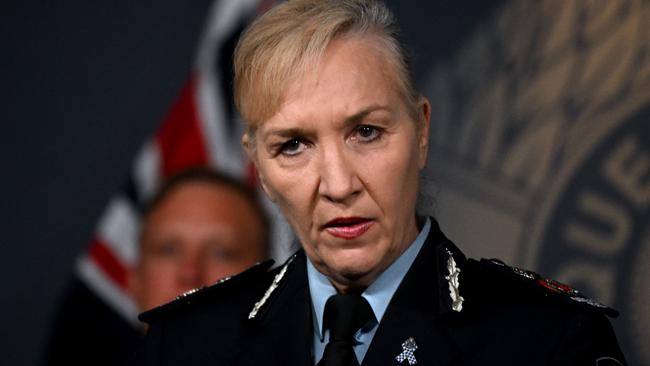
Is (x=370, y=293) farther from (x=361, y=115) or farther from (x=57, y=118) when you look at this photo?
(x=57, y=118)

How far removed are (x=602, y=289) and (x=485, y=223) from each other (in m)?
0.37

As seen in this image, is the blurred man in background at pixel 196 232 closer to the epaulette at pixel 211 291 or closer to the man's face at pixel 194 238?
the man's face at pixel 194 238

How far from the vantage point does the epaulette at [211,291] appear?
1.87m

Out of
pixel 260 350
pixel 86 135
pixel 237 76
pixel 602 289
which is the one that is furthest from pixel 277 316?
pixel 86 135

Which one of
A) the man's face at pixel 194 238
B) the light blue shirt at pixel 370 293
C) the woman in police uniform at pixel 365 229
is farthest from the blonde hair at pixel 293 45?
the man's face at pixel 194 238

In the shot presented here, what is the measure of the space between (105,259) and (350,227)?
76.7 inches

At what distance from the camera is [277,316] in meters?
1.82

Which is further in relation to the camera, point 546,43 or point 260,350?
point 546,43

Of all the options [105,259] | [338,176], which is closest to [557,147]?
[338,176]

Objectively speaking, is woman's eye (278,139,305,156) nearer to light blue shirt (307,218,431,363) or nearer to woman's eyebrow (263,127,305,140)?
woman's eyebrow (263,127,305,140)

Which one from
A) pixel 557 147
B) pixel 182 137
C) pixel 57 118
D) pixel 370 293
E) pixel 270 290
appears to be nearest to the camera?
pixel 370 293

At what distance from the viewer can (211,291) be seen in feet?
6.21

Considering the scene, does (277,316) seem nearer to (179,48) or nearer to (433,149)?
(433,149)

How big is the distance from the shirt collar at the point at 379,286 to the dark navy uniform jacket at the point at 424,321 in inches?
0.5
